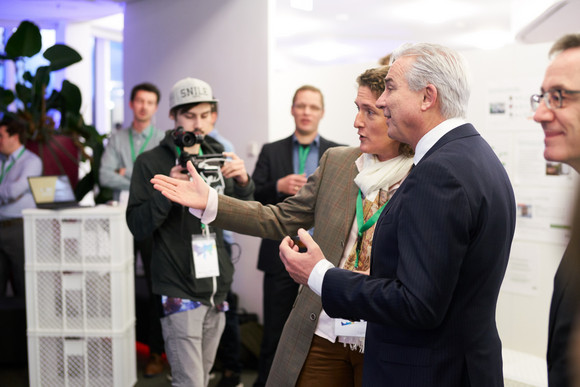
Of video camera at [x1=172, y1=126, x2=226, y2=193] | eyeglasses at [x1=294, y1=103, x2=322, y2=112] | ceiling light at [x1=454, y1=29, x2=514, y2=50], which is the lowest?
video camera at [x1=172, y1=126, x2=226, y2=193]

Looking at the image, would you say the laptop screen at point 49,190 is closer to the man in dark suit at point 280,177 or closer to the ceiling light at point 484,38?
the man in dark suit at point 280,177

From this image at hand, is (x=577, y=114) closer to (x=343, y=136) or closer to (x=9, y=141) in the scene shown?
(x=343, y=136)

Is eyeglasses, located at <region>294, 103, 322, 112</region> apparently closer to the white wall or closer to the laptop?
the white wall

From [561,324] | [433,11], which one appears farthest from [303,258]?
[433,11]

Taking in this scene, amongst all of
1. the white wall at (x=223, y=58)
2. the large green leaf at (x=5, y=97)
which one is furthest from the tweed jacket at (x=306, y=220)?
the large green leaf at (x=5, y=97)

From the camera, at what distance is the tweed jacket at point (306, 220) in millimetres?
1814

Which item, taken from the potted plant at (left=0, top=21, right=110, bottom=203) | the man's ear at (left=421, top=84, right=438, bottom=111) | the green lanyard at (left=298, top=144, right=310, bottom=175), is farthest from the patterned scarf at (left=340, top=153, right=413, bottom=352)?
the potted plant at (left=0, top=21, right=110, bottom=203)

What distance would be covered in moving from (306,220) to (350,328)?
45cm

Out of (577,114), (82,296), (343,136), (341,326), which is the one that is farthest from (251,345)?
(577,114)

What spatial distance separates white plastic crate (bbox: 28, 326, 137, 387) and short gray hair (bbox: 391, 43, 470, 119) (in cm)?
241

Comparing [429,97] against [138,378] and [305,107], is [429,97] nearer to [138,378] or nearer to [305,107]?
[305,107]

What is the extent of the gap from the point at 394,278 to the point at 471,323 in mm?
198

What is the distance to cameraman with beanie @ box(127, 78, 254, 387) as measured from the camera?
7.68ft

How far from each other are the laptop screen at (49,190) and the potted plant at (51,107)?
1.81 meters
